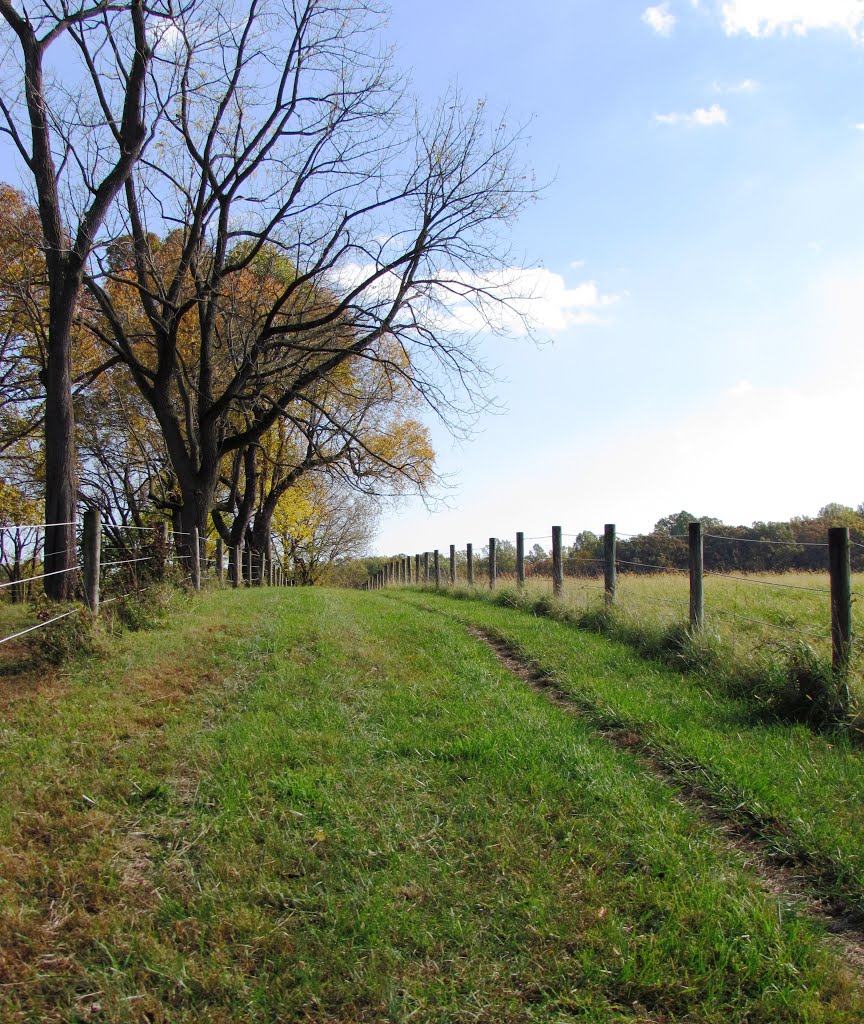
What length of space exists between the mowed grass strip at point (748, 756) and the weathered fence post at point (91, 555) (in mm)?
5331

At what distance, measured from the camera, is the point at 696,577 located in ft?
28.0

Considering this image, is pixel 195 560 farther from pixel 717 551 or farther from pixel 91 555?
pixel 717 551

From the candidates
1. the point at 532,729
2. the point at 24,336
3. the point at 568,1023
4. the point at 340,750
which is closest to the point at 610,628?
the point at 532,729

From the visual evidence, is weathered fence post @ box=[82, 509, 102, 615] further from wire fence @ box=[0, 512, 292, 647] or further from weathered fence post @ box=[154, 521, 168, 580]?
weathered fence post @ box=[154, 521, 168, 580]

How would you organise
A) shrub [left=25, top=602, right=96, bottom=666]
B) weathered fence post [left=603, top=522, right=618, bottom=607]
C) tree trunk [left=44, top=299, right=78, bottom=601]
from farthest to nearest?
1. weathered fence post [left=603, top=522, right=618, bottom=607]
2. tree trunk [left=44, top=299, right=78, bottom=601]
3. shrub [left=25, top=602, right=96, bottom=666]

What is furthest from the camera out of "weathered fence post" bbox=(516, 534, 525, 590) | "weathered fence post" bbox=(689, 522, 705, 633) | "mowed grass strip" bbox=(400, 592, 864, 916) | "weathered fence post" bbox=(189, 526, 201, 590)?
"weathered fence post" bbox=(516, 534, 525, 590)

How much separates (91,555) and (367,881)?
21.8ft

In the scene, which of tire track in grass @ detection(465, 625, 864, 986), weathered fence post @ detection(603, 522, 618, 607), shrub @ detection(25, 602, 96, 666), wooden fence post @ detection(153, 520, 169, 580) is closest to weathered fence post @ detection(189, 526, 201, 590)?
wooden fence post @ detection(153, 520, 169, 580)

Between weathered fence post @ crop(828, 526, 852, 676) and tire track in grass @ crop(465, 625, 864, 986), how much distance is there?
6.90 feet

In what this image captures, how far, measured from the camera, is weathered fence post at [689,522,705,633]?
27.3ft

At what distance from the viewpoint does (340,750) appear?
4.75 meters

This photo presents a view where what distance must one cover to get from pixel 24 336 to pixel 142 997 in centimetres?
2327

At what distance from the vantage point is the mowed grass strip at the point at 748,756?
356 cm

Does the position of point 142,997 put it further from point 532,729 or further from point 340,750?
point 532,729
